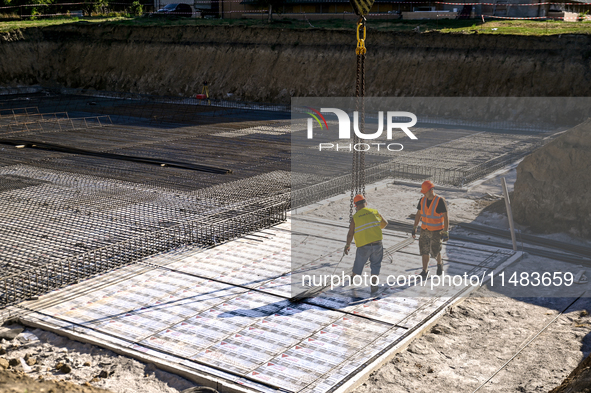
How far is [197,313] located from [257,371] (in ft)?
6.16

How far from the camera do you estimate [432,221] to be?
926 centimetres

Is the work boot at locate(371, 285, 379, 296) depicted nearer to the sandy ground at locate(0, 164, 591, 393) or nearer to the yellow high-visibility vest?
the yellow high-visibility vest

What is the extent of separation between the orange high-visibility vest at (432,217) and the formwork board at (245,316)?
3.37 feet

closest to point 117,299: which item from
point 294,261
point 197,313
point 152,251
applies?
point 197,313

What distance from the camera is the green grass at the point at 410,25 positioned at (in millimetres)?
30703

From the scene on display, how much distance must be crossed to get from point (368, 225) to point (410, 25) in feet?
91.7

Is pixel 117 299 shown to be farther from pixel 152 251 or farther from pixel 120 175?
pixel 120 175

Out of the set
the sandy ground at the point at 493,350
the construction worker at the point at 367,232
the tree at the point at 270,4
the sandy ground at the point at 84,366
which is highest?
the tree at the point at 270,4

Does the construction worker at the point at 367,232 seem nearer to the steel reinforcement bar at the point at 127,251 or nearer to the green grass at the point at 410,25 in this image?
the steel reinforcement bar at the point at 127,251

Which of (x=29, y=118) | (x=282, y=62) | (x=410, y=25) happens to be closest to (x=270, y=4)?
(x=282, y=62)

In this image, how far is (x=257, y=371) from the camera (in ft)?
23.5

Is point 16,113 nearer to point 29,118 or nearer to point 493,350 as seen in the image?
point 29,118

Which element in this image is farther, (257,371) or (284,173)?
(284,173)

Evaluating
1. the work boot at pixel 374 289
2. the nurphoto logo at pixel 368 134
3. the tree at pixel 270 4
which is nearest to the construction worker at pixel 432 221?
the work boot at pixel 374 289
